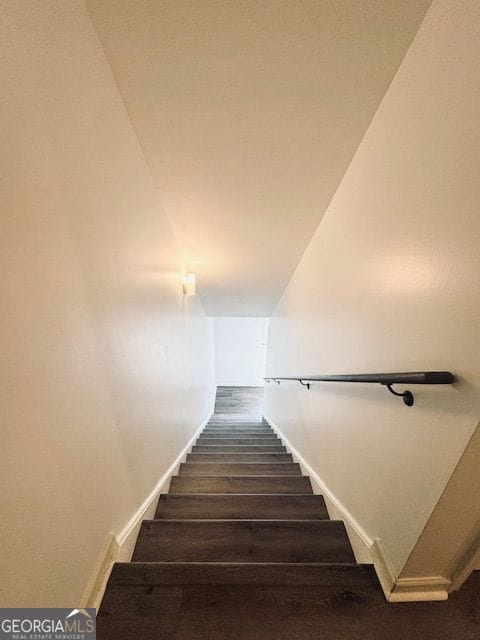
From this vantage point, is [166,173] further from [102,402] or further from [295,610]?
[295,610]

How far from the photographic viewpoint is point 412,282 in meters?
0.85

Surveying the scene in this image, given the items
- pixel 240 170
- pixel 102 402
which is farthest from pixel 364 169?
→ pixel 102 402

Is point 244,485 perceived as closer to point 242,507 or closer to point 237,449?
point 242,507

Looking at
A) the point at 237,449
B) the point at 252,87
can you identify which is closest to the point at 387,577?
the point at 252,87

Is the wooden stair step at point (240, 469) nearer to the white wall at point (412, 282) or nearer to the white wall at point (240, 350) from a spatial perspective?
the white wall at point (412, 282)

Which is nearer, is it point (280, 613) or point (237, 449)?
point (280, 613)

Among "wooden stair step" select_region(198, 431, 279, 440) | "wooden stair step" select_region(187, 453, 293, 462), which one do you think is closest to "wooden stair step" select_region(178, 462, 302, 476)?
"wooden stair step" select_region(187, 453, 293, 462)

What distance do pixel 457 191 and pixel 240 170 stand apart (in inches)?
44.1

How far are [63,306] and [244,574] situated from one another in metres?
1.17

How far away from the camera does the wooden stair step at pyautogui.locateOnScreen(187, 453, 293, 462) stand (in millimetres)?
2562

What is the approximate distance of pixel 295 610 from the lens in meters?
0.88

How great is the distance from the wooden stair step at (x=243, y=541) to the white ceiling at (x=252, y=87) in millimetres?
1923

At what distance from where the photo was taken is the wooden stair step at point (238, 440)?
3455 millimetres

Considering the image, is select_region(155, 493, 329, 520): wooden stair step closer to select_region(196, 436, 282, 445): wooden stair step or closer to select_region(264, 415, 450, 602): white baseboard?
select_region(264, 415, 450, 602): white baseboard
